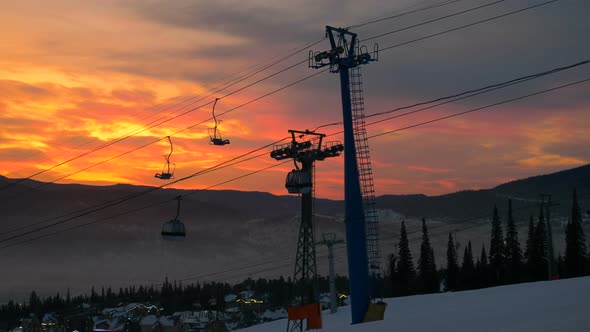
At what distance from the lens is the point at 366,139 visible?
175ft

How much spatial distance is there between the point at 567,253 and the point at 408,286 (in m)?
48.9

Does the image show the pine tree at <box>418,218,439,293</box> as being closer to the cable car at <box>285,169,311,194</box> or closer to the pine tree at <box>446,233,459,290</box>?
the pine tree at <box>446,233,459,290</box>

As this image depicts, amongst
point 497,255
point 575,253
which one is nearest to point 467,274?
point 497,255

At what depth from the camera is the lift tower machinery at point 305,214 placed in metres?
62.1

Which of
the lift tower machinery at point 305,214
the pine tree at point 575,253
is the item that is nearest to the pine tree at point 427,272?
the pine tree at point 575,253

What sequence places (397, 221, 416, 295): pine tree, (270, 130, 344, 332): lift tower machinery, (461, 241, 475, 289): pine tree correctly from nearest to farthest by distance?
(270, 130, 344, 332): lift tower machinery
(461, 241, 475, 289): pine tree
(397, 221, 416, 295): pine tree

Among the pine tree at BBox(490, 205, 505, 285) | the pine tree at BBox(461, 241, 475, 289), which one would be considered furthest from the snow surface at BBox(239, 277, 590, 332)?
the pine tree at BBox(490, 205, 505, 285)

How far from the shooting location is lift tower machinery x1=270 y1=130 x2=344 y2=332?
62094 mm

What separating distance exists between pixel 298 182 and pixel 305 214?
3.84 meters

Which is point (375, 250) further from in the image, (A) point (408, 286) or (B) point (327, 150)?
(A) point (408, 286)

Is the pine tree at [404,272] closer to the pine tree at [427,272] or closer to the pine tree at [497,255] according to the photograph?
the pine tree at [427,272]

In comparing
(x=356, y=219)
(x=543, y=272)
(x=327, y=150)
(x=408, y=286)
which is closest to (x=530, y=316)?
(x=356, y=219)

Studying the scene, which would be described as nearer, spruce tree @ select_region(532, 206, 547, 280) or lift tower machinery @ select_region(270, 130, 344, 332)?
lift tower machinery @ select_region(270, 130, 344, 332)

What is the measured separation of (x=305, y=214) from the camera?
6694cm
